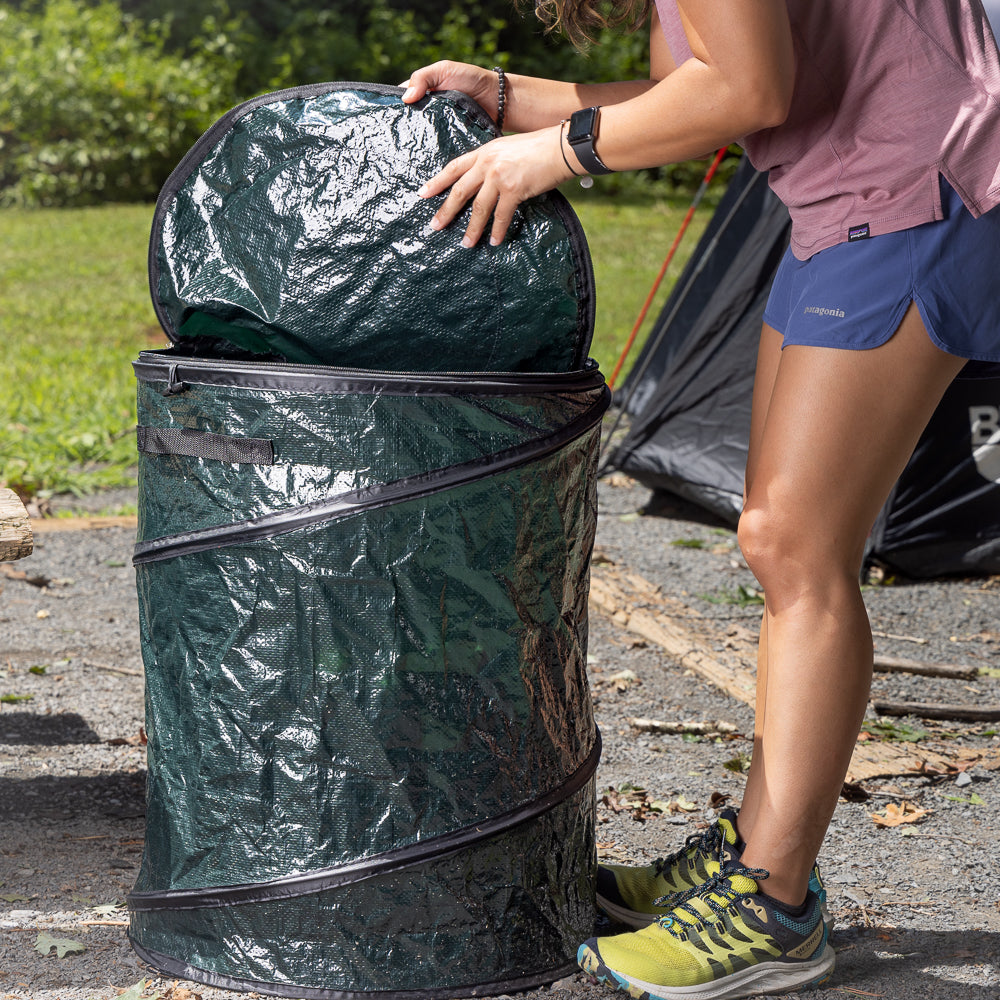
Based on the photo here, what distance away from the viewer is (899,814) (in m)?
2.74

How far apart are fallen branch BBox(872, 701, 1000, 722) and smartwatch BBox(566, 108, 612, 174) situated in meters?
2.05

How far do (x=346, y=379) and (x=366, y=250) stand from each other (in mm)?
196

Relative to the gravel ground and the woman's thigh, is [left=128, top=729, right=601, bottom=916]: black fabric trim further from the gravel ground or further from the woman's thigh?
the woman's thigh

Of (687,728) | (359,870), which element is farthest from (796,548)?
(687,728)

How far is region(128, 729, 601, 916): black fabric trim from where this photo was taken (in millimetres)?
1806

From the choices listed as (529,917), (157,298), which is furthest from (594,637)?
(157,298)

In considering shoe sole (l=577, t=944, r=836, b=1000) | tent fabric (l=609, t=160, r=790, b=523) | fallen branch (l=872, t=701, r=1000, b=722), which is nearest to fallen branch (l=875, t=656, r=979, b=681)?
fallen branch (l=872, t=701, r=1000, b=722)

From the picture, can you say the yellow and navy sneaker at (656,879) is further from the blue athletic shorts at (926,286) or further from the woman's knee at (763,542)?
the blue athletic shorts at (926,286)

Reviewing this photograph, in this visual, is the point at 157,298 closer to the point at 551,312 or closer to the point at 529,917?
the point at 551,312

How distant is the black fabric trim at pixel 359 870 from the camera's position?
1.81 meters

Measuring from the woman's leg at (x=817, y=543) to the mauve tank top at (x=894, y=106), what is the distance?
0.18 meters

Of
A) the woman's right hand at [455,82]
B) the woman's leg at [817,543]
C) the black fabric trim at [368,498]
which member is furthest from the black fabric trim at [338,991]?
the woman's right hand at [455,82]

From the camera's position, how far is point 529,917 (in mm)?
1915

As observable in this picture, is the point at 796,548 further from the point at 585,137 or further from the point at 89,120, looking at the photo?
the point at 89,120
